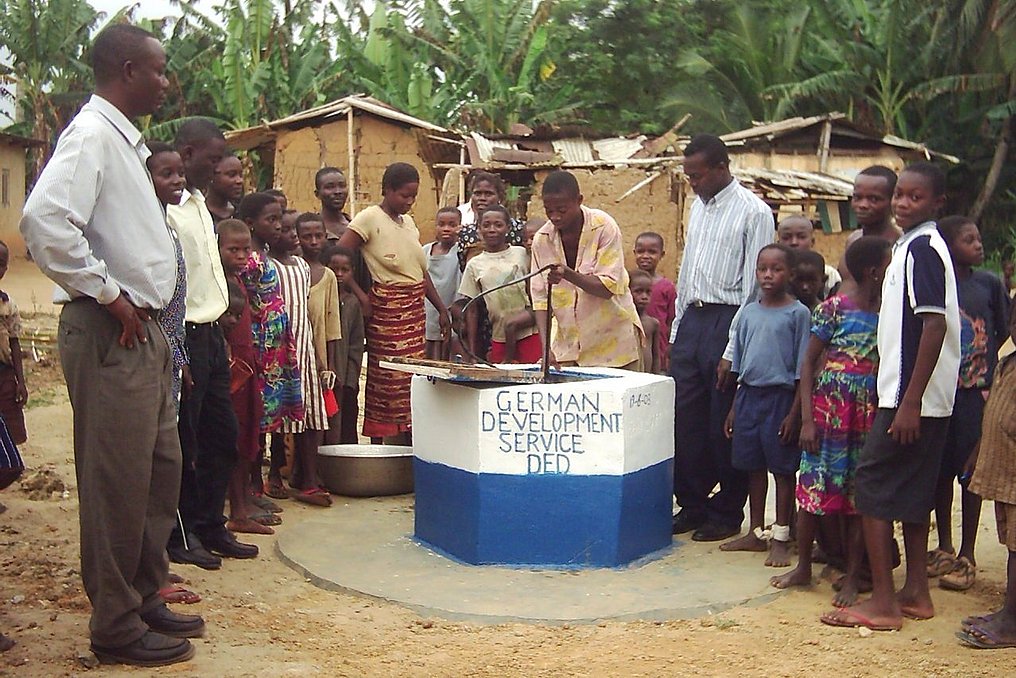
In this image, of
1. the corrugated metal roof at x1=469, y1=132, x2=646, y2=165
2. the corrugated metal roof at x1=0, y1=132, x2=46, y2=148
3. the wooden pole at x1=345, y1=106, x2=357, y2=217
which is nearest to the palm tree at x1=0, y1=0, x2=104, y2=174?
the corrugated metal roof at x1=0, y1=132, x2=46, y2=148

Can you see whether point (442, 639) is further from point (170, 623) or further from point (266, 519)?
point (266, 519)

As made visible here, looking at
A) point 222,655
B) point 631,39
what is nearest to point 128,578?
point 222,655

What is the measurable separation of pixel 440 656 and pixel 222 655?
73cm

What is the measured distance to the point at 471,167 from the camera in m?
13.9

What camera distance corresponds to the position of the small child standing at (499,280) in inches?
264

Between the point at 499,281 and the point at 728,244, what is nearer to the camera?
the point at 728,244

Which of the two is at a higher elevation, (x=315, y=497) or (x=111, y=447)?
(x=111, y=447)

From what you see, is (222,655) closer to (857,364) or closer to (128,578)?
(128,578)

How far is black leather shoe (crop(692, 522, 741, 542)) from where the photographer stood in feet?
18.3

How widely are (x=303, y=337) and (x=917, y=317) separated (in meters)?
3.13

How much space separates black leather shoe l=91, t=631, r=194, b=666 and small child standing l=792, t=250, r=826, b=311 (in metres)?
3.02


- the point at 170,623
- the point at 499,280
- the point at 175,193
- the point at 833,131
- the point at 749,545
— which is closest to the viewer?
the point at 170,623

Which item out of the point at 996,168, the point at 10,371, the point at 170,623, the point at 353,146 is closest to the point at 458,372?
the point at 170,623

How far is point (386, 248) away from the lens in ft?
21.4
